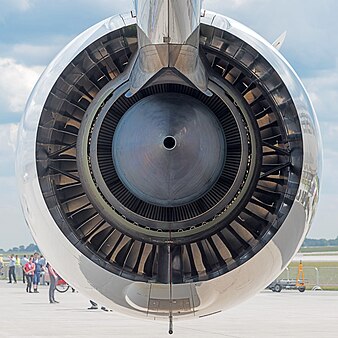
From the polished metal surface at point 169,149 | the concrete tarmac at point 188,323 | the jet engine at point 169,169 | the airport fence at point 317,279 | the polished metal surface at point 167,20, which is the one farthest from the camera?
the airport fence at point 317,279

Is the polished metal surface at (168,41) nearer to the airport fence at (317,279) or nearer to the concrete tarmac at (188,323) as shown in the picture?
the concrete tarmac at (188,323)

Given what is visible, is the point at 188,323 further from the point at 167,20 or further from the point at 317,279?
the point at 317,279

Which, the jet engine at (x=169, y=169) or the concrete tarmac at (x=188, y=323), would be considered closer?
the jet engine at (x=169, y=169)

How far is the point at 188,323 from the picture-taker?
63.2 ft

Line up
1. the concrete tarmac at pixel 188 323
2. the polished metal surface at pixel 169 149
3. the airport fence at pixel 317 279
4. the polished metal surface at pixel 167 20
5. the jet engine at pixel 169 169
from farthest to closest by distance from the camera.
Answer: the airport fence at pixel 317 279, the concrete tarmac at pixel 188 323, the jet engine at pixel 169 169, the polished metal surface at pixel 169 149, the polished metal surface at pixel 167 20

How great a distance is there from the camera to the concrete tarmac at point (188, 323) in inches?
677

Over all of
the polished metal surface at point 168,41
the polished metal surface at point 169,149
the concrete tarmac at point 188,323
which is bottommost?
the concrete tarmac at point 188,323

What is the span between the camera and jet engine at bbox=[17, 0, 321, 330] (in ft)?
24.6

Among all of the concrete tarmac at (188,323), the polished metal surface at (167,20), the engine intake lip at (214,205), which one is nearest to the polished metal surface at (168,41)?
the polished metal surface at (167,20)

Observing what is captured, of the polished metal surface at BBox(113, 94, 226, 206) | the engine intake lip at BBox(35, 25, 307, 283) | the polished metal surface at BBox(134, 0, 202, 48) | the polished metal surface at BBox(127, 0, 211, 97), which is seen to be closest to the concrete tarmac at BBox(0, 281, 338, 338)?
the engine intake lip at BBox(35, 25, 307, 283)

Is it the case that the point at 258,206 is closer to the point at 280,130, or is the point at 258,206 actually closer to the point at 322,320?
the point at 280,130

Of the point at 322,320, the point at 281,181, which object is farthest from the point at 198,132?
the point at 322,320

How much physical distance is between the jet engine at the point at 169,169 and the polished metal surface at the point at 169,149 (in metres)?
0.01

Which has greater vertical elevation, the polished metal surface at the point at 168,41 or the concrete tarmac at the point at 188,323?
the polished metal surface at the point at 168,41
